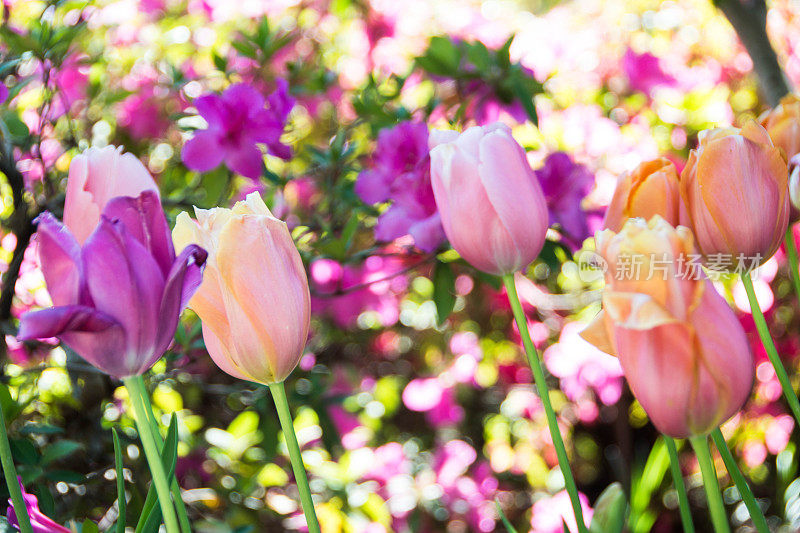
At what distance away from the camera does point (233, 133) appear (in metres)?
0.83

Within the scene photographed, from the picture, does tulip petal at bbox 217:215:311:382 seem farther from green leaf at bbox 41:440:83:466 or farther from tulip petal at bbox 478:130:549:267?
green leaf at bbox 41:440:83:466

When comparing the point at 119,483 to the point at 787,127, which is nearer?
the point at 119,483

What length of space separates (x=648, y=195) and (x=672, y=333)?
0.14 metres

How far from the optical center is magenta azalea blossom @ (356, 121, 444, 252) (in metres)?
0.73

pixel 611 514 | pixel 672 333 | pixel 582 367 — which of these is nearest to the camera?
pixel 672 333

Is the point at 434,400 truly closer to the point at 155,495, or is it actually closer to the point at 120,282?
the point at 155,495

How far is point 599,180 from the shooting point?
1630mm

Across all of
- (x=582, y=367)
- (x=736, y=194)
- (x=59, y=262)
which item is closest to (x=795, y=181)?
(x=736, y=194)

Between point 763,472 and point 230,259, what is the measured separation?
5.11 ft

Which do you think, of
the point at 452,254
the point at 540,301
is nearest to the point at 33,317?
the point at 452,254

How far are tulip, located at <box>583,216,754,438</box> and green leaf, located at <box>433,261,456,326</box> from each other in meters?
0.43

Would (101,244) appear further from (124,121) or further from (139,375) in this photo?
A: (124,121)

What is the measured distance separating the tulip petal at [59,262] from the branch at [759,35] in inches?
33.4

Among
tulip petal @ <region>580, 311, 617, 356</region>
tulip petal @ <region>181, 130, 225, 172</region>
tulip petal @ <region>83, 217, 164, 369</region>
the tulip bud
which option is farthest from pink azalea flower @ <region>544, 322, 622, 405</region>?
tulip petal @ <region>83, 217, 164, 369</region>
